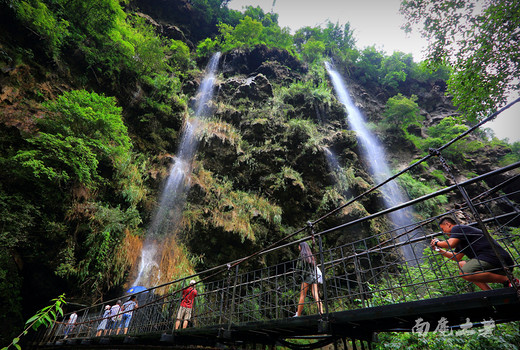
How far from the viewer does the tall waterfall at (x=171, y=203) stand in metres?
8.95

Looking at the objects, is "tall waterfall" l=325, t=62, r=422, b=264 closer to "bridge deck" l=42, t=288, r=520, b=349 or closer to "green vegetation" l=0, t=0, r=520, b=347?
"green vegetation" l=0, t=0, r=520, b=347

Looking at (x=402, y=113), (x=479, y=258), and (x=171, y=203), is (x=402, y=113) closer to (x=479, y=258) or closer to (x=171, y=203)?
(x=171, y=203)

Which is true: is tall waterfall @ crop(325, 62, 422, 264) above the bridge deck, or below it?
above

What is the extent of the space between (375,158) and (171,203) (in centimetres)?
1484

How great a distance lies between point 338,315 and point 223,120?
46.8ft

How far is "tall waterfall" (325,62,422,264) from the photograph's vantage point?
43.5ft

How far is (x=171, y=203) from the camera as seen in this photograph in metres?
11.1

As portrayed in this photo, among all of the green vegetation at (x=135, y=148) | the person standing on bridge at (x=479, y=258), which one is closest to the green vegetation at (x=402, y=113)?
the green vegetation at (x=135, y=148)

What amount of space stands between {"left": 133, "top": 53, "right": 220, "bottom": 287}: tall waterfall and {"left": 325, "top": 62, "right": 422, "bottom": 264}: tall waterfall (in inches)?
395

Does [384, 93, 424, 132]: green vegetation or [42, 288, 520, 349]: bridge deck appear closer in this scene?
[42, 288, 520, 349]: bridge deck

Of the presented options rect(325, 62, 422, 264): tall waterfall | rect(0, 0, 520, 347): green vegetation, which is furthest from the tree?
rect(325, 62, 422, 264): tall waterfall

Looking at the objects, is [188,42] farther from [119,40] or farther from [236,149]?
[236,149]

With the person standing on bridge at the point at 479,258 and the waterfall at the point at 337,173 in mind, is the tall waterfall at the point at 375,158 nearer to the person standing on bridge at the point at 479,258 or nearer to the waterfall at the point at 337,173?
the waterfall at the point at 337,173

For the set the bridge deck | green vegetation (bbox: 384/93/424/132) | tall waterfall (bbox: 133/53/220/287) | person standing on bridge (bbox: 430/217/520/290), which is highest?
green vegetation (bbox: 384/93/424/132)
